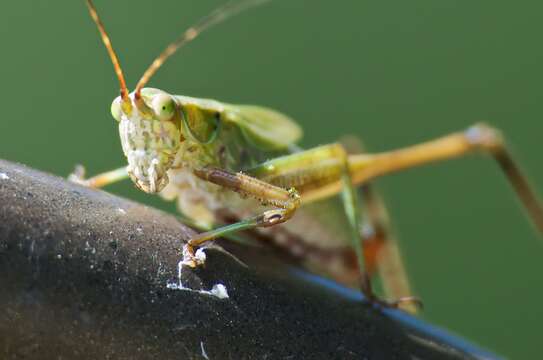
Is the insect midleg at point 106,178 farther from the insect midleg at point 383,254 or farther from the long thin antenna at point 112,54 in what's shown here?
the insect midleg at point 383,254

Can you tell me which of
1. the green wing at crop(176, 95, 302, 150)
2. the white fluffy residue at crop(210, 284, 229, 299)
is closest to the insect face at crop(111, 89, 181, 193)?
the green wing at crop(176, 95, 302, 150)

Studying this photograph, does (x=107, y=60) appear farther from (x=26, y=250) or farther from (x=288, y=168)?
(x=26, y=250)

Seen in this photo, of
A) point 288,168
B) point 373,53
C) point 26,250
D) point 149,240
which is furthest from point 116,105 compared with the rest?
point 373,53

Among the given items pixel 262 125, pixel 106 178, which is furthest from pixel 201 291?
pixel 262 125

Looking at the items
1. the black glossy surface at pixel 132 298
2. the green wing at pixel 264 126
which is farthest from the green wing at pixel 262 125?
the black glossy surface at pixel 132 298

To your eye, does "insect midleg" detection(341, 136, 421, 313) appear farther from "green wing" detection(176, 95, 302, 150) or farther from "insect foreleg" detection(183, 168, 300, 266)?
"insect foreleg" detection(183, 168, 300, 266)

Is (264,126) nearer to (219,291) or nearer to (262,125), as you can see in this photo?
(262,125)
